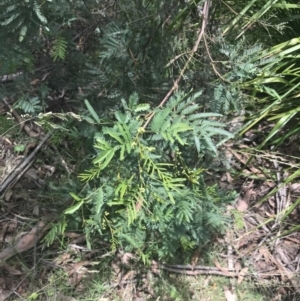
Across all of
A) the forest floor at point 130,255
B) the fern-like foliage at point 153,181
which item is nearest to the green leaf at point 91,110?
the fern-like foliage at point 153,181

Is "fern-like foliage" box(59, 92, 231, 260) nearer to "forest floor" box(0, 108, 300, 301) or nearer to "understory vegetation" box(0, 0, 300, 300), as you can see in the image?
"understory vegetation" box(0, 0, 300, 300)

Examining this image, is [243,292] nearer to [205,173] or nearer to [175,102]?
[205,173]

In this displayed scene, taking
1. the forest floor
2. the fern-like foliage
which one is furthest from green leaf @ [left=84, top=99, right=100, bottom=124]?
the forest floor

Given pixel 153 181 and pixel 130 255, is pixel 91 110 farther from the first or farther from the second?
pixel 130 255

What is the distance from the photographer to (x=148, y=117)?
1.15 metres

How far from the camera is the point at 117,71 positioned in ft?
4.34

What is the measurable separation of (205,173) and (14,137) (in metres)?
0.72

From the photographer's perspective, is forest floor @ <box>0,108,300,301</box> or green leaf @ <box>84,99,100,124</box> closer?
green leaf @ <box>84,99,100,124</box>

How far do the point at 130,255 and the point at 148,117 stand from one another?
704 mm

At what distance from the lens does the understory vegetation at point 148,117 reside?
1130 millimetres

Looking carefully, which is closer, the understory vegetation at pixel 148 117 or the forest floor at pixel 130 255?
the understory vegetation at pixel 148 117

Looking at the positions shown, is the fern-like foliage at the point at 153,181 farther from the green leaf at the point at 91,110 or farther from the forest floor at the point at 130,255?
the forest floor at the point at 130,255

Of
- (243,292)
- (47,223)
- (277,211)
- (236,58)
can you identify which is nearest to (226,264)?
(243,292)

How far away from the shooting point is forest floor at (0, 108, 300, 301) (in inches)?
64.5
